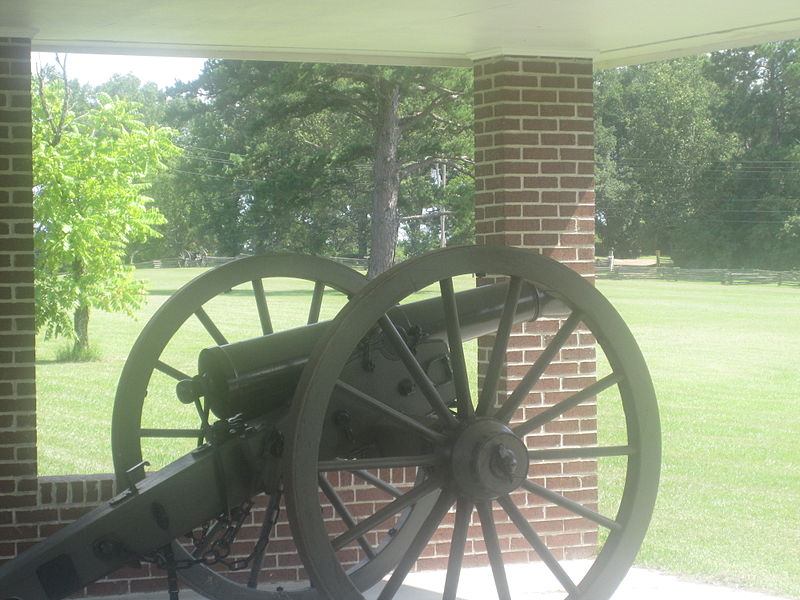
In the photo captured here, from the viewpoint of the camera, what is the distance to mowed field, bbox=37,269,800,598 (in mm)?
8812

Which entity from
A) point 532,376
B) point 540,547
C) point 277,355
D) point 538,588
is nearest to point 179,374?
point 277,355

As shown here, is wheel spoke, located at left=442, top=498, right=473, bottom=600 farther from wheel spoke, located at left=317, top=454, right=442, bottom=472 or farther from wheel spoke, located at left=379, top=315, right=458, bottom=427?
wheel spoke, located at left=379, top=315, right=458, bottom=427

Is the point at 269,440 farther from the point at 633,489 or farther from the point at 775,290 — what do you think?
the point at 775,290

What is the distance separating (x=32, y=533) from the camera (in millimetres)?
5223

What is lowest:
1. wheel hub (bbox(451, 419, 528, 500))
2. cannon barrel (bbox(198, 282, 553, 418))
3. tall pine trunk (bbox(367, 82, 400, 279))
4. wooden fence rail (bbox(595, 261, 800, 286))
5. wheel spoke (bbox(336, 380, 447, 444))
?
wheel hub (bbox(451, 419, 528, 500))

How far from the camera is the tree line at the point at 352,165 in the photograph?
18.5m

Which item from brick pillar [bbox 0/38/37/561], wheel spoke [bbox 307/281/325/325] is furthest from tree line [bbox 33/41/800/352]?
wheel spoke [bbox 307/281/325/325]

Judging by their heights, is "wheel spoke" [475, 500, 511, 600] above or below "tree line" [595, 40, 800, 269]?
below

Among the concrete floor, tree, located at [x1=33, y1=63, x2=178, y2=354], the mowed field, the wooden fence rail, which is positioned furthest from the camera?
the wooden fence rail

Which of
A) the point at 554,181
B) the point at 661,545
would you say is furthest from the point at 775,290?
the point at 554,181

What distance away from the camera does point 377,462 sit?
377 centimetres

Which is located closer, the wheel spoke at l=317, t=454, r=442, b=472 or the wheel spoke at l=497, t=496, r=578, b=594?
the wheel spoke at l=317, t=454, r=442, b=472

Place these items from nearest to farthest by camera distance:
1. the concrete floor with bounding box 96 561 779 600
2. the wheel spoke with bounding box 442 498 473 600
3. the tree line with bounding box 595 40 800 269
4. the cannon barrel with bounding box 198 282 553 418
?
1. the wheel spoke with bounding box 442 498 473 600
2. the cannon barrel with bounding box 198 282 553 418
3. the concrete floor with bounding box 96 561 779 600
4. the tree line with bounding box 595 40 800 269

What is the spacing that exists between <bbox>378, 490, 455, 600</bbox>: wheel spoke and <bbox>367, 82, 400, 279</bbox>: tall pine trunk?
21.1 metres
